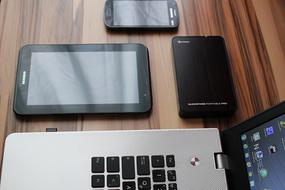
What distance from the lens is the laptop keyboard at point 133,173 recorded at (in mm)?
529

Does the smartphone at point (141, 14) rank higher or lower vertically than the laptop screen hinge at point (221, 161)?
higher

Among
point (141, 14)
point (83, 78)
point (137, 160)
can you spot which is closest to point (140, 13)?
point (141, 14)

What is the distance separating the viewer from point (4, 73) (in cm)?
64

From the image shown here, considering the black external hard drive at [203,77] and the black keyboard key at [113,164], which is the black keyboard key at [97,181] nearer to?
the black keyboard key at [113,164]

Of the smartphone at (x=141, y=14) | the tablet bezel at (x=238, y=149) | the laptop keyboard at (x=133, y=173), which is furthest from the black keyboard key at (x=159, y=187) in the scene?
the smartphone at (x=141, y=14)

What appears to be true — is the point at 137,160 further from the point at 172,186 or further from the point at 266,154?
the point at 266,154

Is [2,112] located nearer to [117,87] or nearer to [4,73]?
[4,73]

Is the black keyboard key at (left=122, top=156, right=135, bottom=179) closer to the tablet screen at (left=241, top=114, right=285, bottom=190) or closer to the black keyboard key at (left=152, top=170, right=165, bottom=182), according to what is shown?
the black keyboard key at (left=152, top=170, right=165, bottom=182)

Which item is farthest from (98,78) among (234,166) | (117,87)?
(234,166)

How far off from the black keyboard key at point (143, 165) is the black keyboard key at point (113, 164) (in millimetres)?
32

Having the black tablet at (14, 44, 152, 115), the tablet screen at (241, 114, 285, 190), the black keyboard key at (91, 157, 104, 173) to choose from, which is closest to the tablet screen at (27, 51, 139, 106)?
the black tablet at (14, 44, 152, 115)

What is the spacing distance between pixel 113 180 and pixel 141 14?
36cm

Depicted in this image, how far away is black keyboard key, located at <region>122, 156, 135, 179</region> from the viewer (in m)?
0.53

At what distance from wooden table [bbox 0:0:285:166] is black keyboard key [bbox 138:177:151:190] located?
0.11m
